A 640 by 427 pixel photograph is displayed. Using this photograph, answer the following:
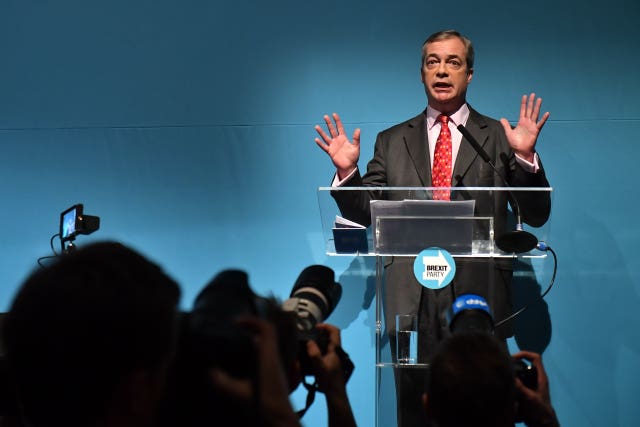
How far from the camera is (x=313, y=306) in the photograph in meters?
1.86

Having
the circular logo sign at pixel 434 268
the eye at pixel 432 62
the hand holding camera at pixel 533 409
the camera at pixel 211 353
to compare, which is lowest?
the hand holding camera at pixel 533 409

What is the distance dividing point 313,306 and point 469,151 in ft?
5.22

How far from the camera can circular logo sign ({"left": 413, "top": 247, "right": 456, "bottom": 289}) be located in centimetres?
250

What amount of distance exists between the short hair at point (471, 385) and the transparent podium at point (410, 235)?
979 mm

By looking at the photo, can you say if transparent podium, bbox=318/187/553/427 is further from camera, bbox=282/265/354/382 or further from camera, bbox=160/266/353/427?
camera, bbox=160/266/353/427

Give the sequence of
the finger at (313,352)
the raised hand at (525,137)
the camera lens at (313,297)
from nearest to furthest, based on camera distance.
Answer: the finger at (313,352) → the camera lens at (313,297) → the raised hand at (525,137)

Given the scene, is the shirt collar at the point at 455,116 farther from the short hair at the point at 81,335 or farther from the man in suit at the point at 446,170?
the short hair at the point at 81,335

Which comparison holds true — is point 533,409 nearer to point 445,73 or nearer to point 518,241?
point 518,241

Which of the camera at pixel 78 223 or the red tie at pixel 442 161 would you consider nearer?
the red tie at pixel 442 161

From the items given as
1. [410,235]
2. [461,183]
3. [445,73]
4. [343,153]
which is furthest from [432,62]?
[410,235]

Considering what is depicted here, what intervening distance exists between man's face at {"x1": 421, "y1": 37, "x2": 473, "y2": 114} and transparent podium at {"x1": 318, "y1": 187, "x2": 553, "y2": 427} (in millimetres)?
904

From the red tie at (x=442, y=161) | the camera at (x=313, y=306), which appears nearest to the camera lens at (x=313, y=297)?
the camera at (x=313, y=306)

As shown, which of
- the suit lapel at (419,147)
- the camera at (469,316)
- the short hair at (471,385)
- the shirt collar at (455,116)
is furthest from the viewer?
the shirt collar at (455,116)

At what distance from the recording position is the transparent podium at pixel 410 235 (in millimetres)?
2535
